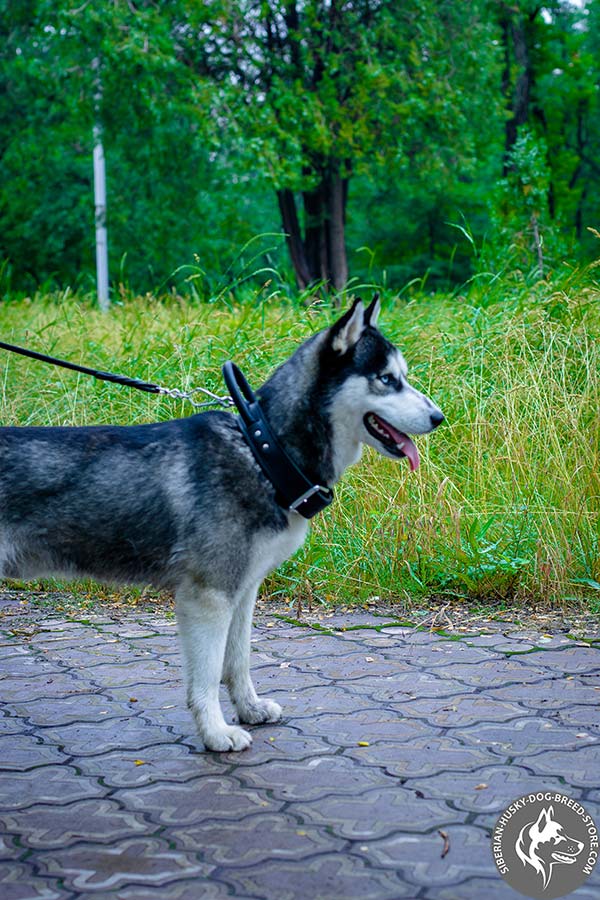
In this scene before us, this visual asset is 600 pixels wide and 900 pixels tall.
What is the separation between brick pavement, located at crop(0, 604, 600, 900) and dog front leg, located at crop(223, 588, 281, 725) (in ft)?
0.25

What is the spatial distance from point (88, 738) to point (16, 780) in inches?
18.3

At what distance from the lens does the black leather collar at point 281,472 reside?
3.86m

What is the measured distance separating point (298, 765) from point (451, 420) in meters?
3.97

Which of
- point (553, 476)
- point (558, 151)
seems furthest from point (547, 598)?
point (558, 151)

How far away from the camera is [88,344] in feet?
29.1

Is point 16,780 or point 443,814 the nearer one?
point 443,814

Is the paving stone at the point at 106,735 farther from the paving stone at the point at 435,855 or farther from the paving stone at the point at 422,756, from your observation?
→ the paving stone at the point at 435,855

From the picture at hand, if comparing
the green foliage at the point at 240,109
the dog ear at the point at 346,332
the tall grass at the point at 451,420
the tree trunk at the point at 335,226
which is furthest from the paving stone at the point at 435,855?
the tree trunk at the point at 335,226

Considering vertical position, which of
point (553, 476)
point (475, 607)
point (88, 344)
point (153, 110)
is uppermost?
point (153, 110)

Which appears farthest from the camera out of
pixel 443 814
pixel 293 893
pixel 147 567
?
pixel 147 567

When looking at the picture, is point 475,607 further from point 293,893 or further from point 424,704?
point 293,893

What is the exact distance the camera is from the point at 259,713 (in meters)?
4.18

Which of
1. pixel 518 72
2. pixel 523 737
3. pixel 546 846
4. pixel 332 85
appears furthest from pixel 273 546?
pixel 518 72

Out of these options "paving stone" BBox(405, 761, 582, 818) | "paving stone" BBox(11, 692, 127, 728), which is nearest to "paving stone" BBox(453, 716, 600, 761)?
"paving stone" BBox(405, 761, 582, 818)
